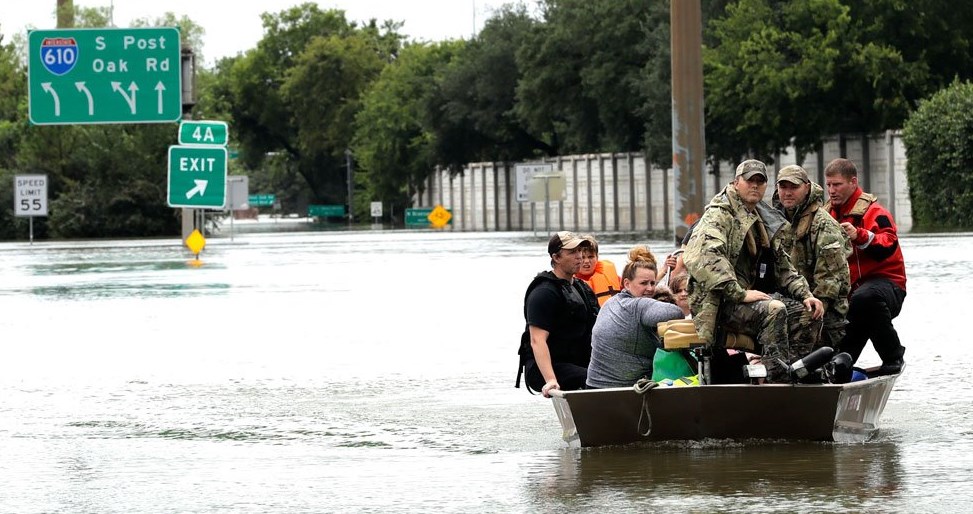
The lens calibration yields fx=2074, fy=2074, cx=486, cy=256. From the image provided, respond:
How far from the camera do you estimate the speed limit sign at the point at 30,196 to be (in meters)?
70.2

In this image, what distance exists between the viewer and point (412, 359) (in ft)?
61.8

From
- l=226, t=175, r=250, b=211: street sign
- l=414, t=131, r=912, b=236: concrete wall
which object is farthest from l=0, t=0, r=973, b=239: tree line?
l=226, t=175, r=250, b=211: street sign

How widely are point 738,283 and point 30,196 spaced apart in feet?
203

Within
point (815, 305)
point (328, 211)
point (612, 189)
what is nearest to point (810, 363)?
point (815, 305)

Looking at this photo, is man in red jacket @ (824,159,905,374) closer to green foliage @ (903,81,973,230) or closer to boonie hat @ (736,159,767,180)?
boonie hat @ (736,159,767,180)

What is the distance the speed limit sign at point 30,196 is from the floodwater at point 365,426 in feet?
139

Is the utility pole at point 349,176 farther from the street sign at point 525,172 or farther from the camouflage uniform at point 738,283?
the camouflage uniform at point 738,283

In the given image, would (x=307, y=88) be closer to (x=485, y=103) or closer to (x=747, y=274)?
→ (x=485, y=103)

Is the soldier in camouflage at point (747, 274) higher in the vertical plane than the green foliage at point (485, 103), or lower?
lower

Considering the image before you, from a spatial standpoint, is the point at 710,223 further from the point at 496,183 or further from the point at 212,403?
the point at 496,183

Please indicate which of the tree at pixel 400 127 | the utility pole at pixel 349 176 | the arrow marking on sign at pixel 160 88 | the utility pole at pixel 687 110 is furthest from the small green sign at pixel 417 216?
the utility pole at pixel 687 110

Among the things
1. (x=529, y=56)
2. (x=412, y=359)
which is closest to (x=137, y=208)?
(x=529, y=56)

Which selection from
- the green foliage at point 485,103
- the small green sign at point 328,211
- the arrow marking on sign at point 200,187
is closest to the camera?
the arrow marking on sign at point 200,187

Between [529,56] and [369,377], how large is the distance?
231 ft
